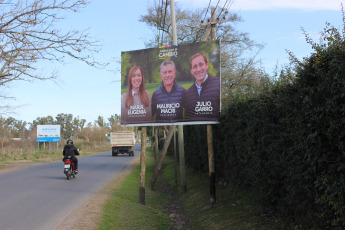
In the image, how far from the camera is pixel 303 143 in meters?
4.36

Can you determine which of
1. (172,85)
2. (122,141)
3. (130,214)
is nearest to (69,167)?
(172,85)

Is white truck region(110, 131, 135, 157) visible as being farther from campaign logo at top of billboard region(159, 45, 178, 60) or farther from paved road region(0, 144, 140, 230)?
campaign logo at top of billboard region(159, 45, 178, 60)

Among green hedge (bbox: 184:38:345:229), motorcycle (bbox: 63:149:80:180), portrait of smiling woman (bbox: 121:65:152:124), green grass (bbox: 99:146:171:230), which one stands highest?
portrait of smiling woman (bbox: 121:65:152:124)

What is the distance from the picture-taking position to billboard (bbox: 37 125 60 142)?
58.9 metres

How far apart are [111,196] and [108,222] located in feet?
11.9

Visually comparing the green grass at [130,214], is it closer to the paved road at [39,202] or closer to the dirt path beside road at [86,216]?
the dirt path beside road at [86,216]

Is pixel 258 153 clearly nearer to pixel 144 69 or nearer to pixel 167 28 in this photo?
pixel 144 69

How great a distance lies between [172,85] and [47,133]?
53.3m

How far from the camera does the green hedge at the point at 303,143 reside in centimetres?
371

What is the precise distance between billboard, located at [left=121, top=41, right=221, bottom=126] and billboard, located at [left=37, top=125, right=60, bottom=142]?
51.8 metres

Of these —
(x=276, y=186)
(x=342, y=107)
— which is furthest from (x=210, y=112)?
(x=342, y=107)

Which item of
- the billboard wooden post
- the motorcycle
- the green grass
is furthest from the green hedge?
the motorcycle

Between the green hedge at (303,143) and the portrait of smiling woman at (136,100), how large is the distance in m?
3.65

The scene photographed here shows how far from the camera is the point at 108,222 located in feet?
24.7
